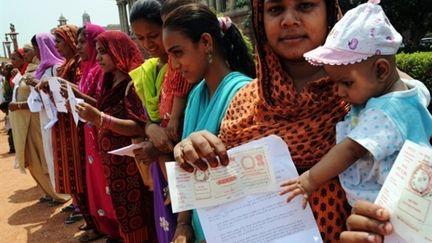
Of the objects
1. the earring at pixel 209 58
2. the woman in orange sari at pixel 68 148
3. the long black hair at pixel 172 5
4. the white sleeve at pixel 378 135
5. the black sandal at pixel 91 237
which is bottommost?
the black sandal at pixel 91 237

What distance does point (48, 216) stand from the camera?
5297mm

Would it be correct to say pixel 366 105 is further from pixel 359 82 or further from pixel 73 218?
pixel 73 218

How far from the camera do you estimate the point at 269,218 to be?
3.77 ft

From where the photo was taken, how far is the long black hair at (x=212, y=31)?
5.30ft

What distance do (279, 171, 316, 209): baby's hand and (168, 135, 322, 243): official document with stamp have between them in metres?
0.03

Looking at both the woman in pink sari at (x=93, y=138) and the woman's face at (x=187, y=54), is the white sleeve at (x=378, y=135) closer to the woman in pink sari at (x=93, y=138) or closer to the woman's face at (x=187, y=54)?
the woman's face at (x=187, y=54)

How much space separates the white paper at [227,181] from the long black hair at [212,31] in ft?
2.09

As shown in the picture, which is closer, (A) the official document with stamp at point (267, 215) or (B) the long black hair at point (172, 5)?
(A) the official document with stamp at point (267, 215)

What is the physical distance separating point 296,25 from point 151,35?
4.21ft

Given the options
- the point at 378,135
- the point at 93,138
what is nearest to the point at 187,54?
the point at 378,135

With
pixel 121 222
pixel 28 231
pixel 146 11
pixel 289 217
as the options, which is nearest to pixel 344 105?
pixel 289 217

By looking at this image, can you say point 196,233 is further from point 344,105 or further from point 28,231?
point 28,231

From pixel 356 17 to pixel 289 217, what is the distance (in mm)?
591

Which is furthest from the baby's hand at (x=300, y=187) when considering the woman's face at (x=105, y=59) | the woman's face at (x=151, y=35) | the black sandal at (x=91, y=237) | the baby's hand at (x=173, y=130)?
the black sandal at (x=91, y=237)
